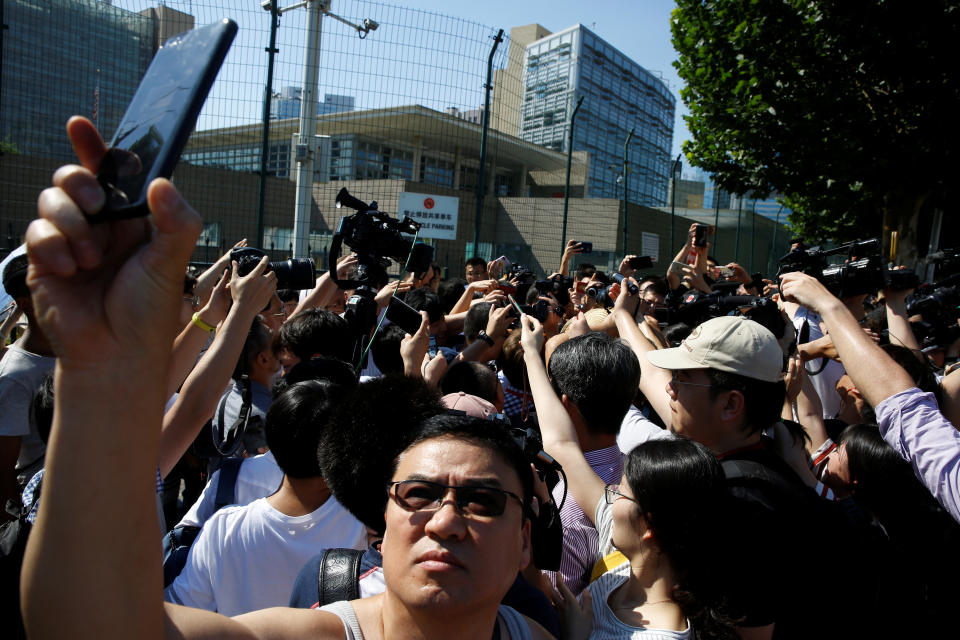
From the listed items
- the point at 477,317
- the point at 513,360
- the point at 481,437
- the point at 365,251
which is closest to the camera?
the point at 481,437

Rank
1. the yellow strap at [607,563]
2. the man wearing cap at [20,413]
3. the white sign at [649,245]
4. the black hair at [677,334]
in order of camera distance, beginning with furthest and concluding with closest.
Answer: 1. the white sign at [649,245]
2. the black hair at [677,334]
3. the man wearing cap at [20,413]
4. the yellow strap at [607,563]

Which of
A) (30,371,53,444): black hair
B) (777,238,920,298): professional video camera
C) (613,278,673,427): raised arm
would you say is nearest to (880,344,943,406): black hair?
(777,238,920,298): professional video camera

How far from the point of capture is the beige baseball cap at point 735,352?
2.07 metres

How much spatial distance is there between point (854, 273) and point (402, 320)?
2236 millimetres

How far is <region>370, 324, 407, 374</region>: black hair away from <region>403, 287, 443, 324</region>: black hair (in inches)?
26.2

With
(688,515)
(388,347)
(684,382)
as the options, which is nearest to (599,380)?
(684,382)

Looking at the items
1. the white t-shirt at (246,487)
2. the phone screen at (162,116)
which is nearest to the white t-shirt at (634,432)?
the white t-shirt at (246,487)

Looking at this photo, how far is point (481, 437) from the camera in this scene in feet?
4.75

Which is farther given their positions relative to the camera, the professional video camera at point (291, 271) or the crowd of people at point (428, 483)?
the professional video camera at point (291, 271)

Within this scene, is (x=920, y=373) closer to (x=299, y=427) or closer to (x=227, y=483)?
(x=299, y=427)

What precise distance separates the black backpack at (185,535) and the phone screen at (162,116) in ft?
4.50

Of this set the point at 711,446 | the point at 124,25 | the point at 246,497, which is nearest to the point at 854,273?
the point at 711,446

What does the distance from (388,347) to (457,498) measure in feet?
9.16

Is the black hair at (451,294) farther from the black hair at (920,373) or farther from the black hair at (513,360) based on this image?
the black hair at (920,373)
